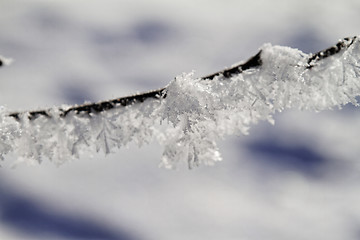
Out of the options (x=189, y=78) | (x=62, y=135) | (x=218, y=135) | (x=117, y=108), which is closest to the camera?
(x=117, y=108)

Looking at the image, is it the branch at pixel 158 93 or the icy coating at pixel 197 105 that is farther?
the icy coating at pixel 197 105

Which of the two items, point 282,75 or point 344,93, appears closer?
point 282,75

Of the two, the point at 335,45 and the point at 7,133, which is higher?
the point at 335,45

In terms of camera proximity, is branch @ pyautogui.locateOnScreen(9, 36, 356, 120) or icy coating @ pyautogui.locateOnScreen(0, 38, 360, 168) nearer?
branch @ pyautogui.locateOnScreen(9, 36, 356, 120)

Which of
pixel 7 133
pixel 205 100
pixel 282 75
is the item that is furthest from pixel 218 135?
pixel 7 133

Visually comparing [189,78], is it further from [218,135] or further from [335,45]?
[335,45]

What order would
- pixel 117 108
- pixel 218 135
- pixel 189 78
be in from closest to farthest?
pixel 117 108 → pixel 189 78 → pixel 218 135

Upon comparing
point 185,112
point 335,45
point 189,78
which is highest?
point 335,45

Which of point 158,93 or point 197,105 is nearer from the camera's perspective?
point 158,93
